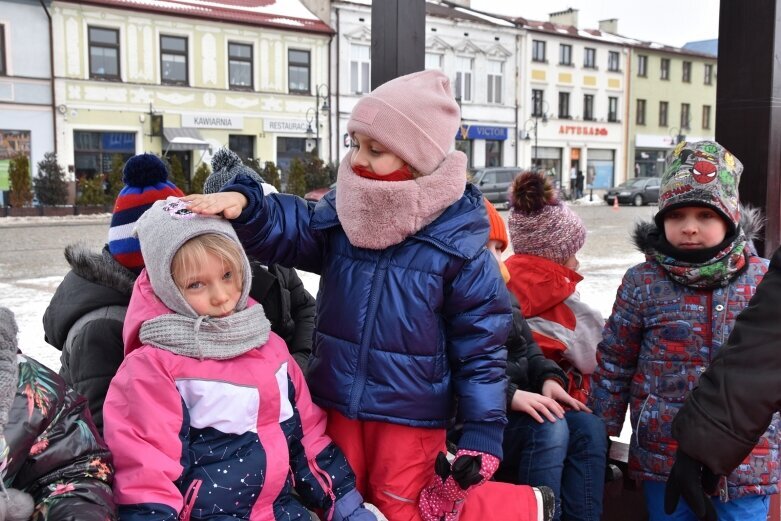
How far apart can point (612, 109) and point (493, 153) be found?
8.39m

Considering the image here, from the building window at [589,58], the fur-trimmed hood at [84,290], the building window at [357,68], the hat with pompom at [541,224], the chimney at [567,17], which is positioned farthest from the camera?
the chimney at [567,17]

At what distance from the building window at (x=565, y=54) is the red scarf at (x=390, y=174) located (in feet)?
124

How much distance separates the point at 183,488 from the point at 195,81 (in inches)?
1106

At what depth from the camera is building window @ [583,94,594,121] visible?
3903cm

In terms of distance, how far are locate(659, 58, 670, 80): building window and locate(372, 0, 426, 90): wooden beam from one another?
1669 inches

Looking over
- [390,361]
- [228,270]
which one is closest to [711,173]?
[390,361]

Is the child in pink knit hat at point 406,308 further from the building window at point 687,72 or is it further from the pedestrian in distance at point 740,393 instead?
the building window at point 687,72

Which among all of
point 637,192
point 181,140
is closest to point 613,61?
point 637,192

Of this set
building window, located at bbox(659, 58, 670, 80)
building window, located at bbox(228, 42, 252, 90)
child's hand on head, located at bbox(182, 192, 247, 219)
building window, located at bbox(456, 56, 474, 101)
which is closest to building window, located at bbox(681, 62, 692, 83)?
building window, located at bbox(659, 58, 670, 80)

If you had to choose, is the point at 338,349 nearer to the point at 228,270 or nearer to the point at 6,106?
the point at 228,270

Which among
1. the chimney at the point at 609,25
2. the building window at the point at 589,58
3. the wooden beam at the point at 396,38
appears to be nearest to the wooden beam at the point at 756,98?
the wooden beam at the point at 396,38

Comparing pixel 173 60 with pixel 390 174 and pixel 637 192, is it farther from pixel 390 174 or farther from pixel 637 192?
pixel 390 174

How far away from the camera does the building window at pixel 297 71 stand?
97.9 feet

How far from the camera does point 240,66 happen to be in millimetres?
29172
